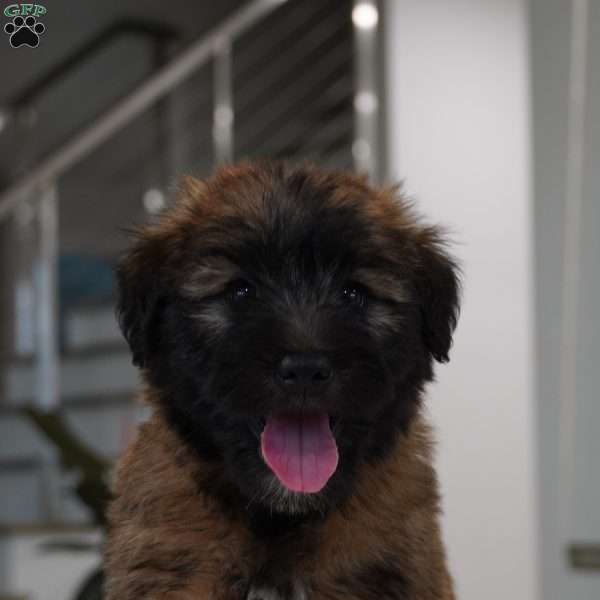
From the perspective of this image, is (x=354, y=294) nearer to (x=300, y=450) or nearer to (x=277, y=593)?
(x=300, y=450)

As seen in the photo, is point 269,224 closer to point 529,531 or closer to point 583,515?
point 583,515

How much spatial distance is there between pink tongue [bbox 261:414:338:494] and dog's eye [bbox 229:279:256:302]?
0.19m

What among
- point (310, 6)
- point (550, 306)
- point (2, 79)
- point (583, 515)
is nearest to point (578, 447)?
point (583, 515)

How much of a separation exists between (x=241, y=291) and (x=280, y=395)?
0.20 meters

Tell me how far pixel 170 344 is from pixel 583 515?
3.83 feet

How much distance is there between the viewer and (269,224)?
1740mm

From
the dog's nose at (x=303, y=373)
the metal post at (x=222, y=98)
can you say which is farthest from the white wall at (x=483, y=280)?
the metal post at (x=222, y=98)

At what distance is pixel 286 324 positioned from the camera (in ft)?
5.57

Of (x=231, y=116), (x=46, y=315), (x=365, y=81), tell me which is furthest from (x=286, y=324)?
(x=231, y=116)

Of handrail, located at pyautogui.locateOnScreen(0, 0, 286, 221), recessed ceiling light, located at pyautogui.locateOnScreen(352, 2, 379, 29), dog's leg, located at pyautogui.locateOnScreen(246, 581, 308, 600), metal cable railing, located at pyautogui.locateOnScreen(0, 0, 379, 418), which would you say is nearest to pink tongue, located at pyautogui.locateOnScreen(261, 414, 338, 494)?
dog's leg, located at pyautogui.locateOnScreen(246, 581, 308, 600)
